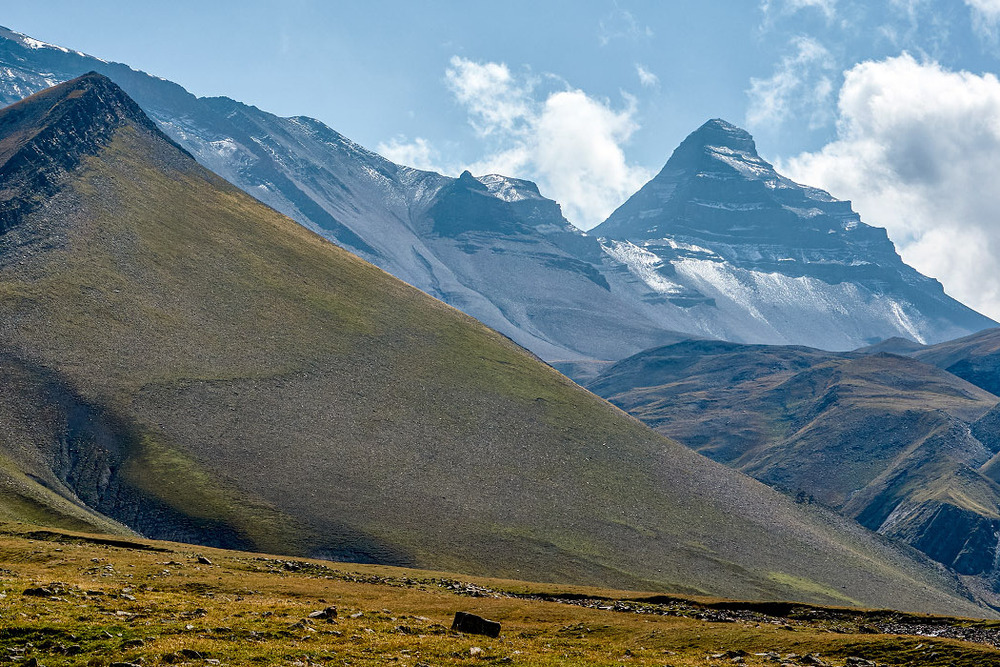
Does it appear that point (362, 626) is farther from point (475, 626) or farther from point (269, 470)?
point (269, 470)

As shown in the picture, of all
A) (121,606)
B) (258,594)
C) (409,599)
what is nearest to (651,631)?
(409,599)

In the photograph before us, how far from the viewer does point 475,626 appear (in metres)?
44.3

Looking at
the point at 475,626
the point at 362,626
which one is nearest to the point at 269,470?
the point at 475,626

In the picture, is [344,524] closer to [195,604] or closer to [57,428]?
[57,428]

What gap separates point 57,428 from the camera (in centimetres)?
14912

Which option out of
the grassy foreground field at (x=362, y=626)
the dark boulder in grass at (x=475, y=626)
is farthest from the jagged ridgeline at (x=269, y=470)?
the dark boulder in grass at (x=475, y=626)

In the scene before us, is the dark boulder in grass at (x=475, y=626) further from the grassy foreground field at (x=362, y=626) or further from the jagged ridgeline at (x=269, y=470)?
the jagged ridgeline at (x=269, y=470)

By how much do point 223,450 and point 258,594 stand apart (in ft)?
355

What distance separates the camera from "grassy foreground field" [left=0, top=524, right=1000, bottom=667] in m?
33.0

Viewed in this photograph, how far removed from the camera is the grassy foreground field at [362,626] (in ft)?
108

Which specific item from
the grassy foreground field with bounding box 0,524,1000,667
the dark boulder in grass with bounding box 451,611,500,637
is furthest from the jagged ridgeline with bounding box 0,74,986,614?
the dark boulder in grass with bounding box 451,611,500,637

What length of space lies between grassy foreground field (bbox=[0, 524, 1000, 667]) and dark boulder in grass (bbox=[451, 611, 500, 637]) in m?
0.73

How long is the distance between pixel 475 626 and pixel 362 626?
5806mm

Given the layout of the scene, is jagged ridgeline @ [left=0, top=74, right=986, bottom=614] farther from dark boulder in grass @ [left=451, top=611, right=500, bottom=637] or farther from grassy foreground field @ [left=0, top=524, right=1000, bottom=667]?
dark boulder in grass @ [left=451, top=611, right=500, bottom=637]
